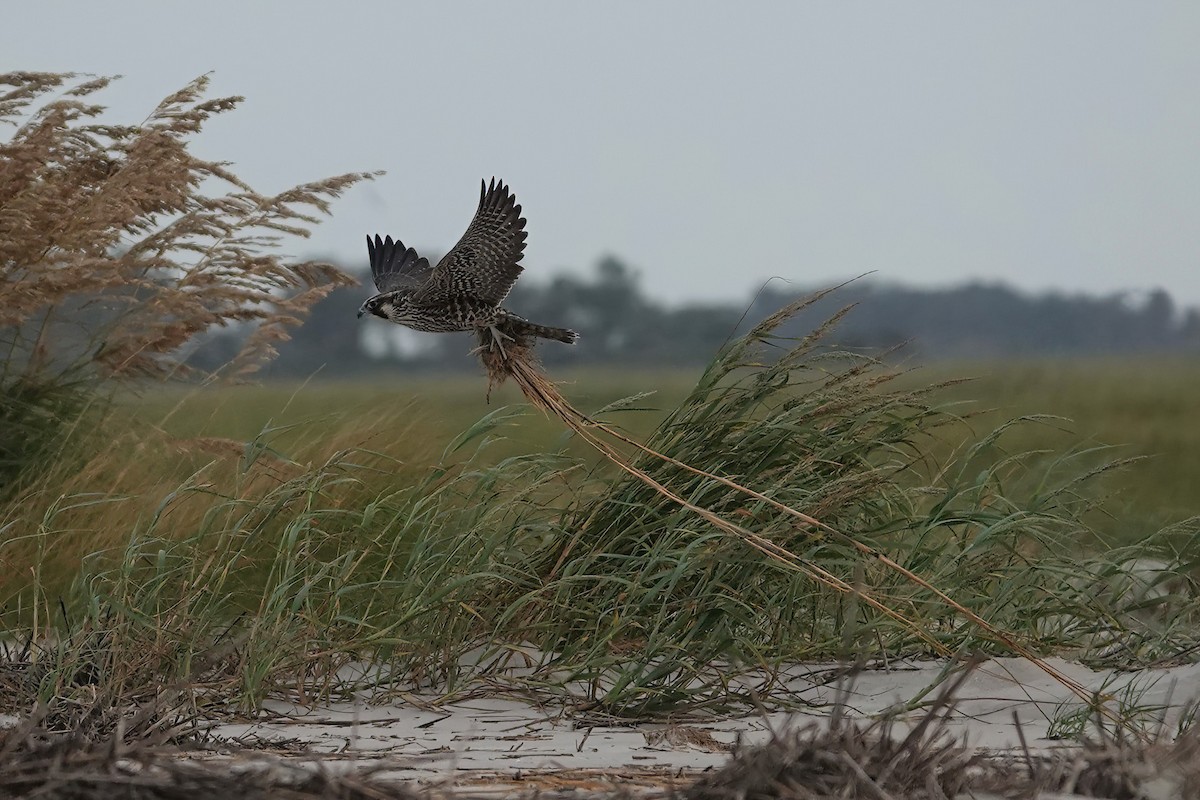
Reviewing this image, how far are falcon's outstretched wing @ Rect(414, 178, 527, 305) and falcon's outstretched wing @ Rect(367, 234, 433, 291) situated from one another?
0.43 metres

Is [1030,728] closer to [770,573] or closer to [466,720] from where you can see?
[770,573]

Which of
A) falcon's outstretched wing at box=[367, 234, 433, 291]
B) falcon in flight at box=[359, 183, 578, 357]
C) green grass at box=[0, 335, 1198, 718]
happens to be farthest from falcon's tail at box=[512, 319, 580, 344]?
green grass at box=[0, 335, 1198, 718]

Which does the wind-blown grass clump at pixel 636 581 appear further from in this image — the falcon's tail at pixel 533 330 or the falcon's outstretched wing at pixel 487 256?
the falcon's outstretched wing at pixel 487 256

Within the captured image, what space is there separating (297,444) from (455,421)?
82 cm

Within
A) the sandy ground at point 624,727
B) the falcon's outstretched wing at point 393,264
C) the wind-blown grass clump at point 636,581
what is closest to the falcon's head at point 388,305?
the falcon's outstretched wing at point 393,264

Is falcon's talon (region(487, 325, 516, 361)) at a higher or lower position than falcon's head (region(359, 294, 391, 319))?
lower

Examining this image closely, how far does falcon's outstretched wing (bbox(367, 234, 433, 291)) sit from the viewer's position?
3.89 metres

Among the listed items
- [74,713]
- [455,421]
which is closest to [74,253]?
[455,421]

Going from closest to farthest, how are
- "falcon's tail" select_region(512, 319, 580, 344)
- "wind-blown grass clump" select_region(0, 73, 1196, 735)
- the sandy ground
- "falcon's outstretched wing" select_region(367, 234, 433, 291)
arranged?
the sandy ground
"falcon's tail" select_region(512, 319, 580, 344)
"wind-blown grass clump" select_region(0, 73, 1196, 735)
"falcon's outstretched wing" select_region(367, 234, 433, 291)

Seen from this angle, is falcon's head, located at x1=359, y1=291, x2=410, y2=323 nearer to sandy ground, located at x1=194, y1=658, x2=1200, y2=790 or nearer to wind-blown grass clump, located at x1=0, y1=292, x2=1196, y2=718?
wind-blown grass clump, located at x1=0, y1=292, x2=1196, y2=718

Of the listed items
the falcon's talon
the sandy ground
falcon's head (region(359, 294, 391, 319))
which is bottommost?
the sandy ground

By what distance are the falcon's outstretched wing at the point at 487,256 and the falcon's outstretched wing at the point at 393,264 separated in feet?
1.41

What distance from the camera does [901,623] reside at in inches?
145

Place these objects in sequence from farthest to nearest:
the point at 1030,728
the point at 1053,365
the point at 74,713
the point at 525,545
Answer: the point at 1053,365, the point at 525,545, the point at 1030,728, the point at 74,713
